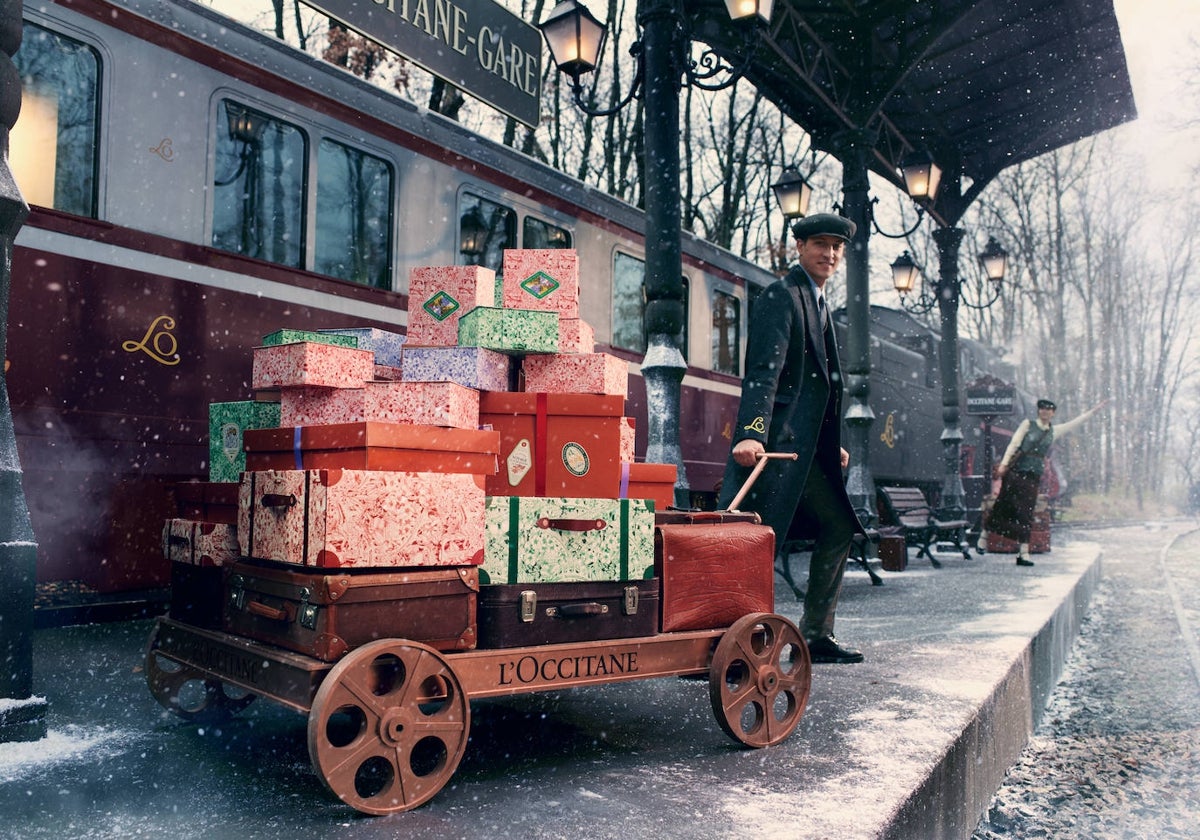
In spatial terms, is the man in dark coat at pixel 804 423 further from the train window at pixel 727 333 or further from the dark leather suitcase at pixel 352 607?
the train window at pixel 727 333

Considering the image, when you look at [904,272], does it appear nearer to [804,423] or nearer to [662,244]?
[662,244]

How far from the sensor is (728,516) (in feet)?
11.2

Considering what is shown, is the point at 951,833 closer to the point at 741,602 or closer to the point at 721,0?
the point at 741,602

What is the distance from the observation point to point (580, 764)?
2.97 m

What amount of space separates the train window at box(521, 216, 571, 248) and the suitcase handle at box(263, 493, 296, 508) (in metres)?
4.77

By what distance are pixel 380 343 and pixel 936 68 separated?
10276 mm

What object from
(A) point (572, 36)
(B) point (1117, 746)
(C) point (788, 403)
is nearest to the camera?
(C) point (788, 403)

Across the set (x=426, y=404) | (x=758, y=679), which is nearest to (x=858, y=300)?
(x=758, y=679)

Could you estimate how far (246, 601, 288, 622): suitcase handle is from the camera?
2.60 m

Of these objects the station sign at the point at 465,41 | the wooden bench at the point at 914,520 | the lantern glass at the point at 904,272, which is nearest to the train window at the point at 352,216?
the station sign at the point at 465,41

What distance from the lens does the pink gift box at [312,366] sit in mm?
3039

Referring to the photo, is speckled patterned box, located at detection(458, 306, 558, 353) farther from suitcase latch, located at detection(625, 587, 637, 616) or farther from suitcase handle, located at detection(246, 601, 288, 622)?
suitcase handle, located at detection(246, 601, 288, 622)

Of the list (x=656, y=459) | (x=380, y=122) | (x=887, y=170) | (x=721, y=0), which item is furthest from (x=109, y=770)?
(x=887, y=170)

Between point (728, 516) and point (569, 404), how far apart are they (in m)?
0.73
